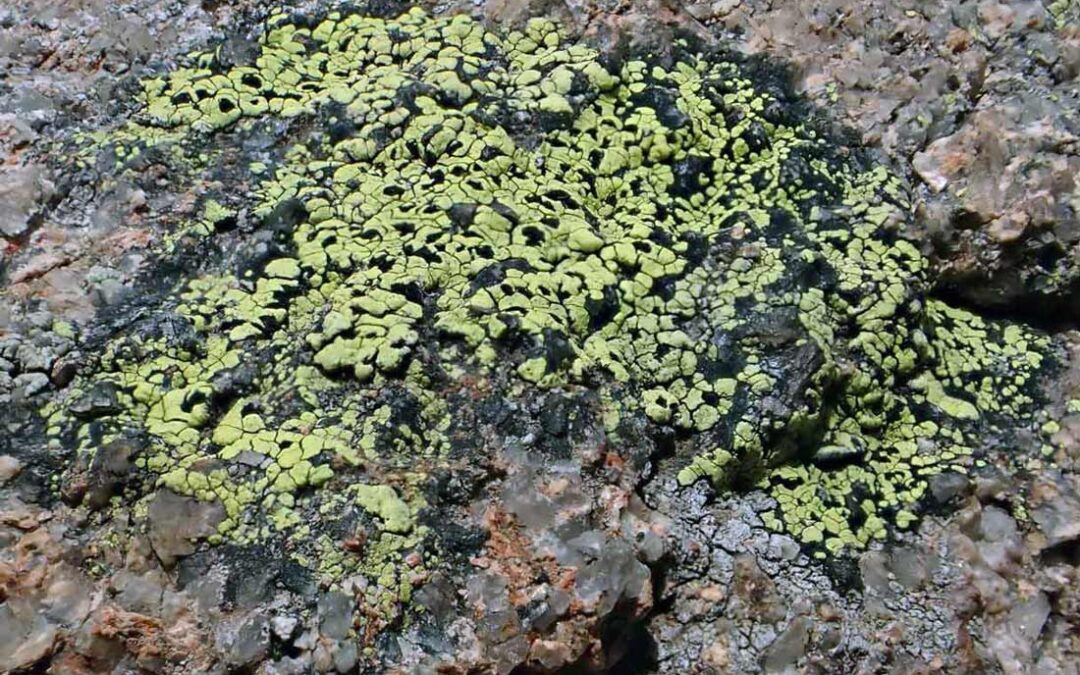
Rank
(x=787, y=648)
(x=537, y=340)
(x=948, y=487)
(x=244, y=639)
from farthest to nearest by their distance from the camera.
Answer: (x=948, y=487) → (x=537, y=340) → (x=787, y=648) → (x=244, y=639)

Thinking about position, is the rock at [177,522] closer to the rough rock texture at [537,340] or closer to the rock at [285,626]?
the rough rock texture at [537,340]

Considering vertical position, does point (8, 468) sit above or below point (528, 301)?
below

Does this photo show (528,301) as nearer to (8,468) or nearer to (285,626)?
(285,626)

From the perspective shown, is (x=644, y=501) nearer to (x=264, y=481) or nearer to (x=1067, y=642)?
(x=264, y=481)

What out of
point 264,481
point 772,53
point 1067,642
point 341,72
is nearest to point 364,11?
point 341,72

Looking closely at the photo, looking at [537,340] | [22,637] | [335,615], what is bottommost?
[22,637]

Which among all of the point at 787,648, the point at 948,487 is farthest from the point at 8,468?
the point at 948,487

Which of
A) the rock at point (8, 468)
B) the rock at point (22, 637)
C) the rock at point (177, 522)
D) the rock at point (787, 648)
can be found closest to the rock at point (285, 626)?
the rock at point (177, 522)
